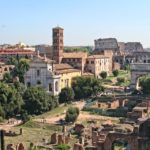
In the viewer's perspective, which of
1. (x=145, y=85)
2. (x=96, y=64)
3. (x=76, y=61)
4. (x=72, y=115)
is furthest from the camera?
(x=96, y=64)

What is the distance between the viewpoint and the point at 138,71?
59.4 metres

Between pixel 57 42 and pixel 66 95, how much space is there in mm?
18480

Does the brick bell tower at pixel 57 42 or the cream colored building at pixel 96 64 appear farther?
the cream colored building at pixel 96 64

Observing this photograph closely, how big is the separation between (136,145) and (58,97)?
27.8 meters

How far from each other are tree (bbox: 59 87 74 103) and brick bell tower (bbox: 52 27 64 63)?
670 inches

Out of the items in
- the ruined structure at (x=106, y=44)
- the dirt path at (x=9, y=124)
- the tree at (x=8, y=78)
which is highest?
the ruined structure at (x=106, y=44)

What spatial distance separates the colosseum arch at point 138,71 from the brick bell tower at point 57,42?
14.9m

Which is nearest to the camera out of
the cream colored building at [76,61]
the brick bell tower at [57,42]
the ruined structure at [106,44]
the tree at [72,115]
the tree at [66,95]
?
the tree at [72,115]

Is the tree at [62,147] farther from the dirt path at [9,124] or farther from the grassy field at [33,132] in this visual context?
the dirt path at [9,124]

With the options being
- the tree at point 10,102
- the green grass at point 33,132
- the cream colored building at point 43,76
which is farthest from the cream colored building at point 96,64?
the green grass at point 33,132

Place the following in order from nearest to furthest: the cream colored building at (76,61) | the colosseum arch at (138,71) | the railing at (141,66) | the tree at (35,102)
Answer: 1. the tree at (35,102)
2. the colosseum arch at (138,71)
3. the railing at (141,66)
4. the cream colored building at (76,61)

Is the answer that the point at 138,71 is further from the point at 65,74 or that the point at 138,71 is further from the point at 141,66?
the point at 65,74

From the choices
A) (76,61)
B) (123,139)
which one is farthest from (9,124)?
(76,61)

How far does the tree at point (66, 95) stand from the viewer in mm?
52438
